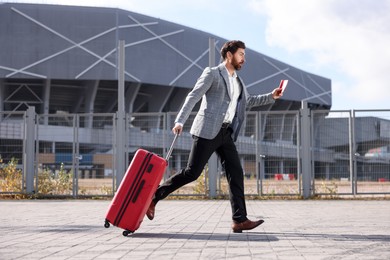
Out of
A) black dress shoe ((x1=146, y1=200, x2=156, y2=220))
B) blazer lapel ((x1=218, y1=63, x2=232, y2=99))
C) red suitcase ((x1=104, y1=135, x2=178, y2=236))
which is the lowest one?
black dress shoe ((x1=146, y1=200, x2=156, y2=220))

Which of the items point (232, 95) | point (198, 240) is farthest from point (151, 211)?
point (232, 95)

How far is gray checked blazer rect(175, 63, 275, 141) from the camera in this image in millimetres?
4887

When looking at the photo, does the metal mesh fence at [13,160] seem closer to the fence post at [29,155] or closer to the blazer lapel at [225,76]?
the fence post at [29,155]

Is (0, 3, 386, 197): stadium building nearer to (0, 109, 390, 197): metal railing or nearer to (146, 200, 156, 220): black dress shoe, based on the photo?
(0, 109, 390, 197): metal railing

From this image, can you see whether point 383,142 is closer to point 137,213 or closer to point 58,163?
point 58,163

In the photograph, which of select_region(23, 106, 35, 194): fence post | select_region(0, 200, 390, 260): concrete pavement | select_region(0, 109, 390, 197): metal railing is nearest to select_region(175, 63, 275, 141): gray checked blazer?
select_region(0, 200, 390, 260): concrete pavement

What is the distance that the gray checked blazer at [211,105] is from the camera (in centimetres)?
489

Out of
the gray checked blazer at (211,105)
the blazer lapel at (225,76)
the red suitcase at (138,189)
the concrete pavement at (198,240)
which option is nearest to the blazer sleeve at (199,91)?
the gray checked blazer at (211,105)

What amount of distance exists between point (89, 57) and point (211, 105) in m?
42.8

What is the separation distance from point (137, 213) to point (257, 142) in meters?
8.11

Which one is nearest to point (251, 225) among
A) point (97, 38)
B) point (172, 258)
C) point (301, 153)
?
point (172, 258)

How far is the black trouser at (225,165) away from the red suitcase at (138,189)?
0.26m

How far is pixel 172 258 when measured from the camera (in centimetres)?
350

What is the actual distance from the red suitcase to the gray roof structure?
4209cm
